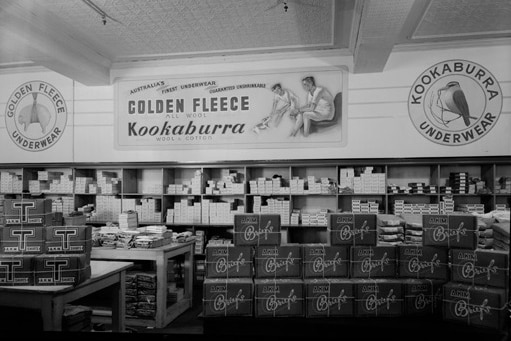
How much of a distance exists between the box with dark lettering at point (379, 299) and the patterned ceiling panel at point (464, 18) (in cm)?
354

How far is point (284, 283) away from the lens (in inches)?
97.3

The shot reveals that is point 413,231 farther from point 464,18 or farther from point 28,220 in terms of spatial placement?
point 464,18

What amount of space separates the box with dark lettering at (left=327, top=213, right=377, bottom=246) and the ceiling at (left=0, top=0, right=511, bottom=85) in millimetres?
2265

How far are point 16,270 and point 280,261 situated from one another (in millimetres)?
1733

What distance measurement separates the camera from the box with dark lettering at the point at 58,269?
2.58 meters

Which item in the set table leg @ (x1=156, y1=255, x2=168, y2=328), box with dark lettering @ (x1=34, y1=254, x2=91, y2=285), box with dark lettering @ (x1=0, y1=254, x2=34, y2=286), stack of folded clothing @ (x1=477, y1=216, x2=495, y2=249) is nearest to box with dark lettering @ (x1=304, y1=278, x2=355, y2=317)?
stack of folded clothing @ (x1=477, y1=216, x2=495, y2=249)

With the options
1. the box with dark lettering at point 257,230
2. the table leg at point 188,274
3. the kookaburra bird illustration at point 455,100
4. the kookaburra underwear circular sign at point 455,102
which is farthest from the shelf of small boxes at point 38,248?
the kookaburra bird illustration at point 455,100

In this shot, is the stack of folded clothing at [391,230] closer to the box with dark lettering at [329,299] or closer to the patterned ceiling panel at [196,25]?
the box with dark lettering at [329,299]

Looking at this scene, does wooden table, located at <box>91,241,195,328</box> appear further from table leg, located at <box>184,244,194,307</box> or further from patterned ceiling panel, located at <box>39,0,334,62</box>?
patterned ceiling panel, located at <box>39,0,334,62</box>

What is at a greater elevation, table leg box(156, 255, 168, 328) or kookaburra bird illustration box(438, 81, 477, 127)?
kookaburra bird illustration box(438, 81, 477, 127)

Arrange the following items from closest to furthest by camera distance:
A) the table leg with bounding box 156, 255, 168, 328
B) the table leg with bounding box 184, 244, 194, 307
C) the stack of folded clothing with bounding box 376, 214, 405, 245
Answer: the stack of folded clothing with bounding box 376, 214, 405, 245 < the table leg with bounding box 156, 255, 168, 328 < the table leg with bounding box 184, 244, 194, 307

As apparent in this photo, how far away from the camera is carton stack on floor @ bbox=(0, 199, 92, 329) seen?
2549 mm

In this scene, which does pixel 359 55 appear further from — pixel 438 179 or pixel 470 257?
pixel 470 257

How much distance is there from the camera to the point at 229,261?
8.49ft
